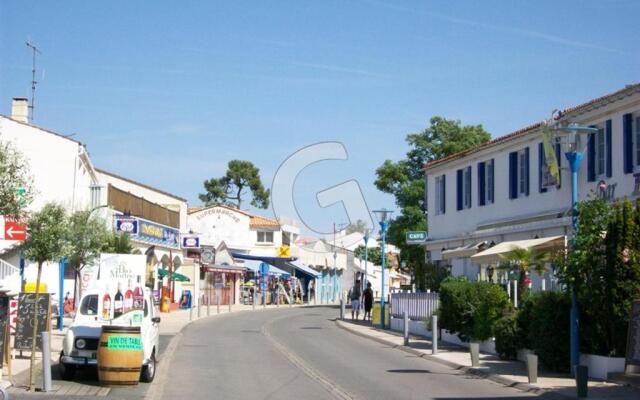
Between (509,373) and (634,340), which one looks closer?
(634,340)

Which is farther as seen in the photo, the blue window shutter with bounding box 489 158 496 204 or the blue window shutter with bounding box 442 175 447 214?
the blue window shutter with bounding box 442 175 447 214

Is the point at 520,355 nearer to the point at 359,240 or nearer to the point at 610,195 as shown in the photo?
the point at 610,195

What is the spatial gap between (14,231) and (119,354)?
5.54m

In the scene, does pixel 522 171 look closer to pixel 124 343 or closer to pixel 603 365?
pixel 603 365

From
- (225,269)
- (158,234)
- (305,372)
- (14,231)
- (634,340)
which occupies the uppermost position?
(158,234)

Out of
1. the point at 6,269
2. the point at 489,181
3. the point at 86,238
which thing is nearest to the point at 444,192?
the point at 489,181

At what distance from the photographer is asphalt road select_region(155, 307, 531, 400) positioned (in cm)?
1792

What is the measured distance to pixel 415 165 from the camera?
6112cm

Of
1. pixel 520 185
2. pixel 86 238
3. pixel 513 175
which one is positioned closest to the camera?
pixel 86 238

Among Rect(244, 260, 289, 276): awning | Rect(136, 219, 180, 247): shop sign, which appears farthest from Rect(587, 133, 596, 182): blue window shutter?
Rect(244, 260, 289, 276): awning

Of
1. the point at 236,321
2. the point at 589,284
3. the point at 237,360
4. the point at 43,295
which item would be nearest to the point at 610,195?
the point at 589,284

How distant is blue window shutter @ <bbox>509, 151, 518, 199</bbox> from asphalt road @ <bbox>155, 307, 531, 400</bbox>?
298 inches

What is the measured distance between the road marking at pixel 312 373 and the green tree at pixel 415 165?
28105 millimetres

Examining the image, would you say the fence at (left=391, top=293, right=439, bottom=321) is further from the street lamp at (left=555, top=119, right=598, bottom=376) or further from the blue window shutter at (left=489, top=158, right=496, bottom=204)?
the street lamp at (left=555, top=119, right=598, bottom=376)
